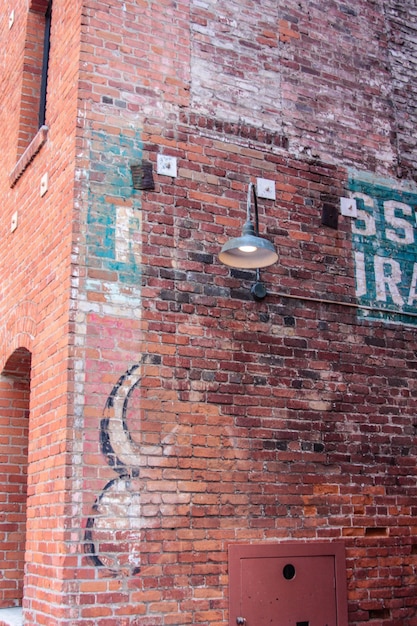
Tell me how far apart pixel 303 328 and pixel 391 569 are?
190 centimetres

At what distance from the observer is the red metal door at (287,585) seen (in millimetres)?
5035

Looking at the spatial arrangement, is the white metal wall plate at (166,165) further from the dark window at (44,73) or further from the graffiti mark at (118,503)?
the dark window at (44,73)

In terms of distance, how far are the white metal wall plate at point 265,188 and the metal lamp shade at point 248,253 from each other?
2.72 feet

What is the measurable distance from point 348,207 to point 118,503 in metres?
3.11

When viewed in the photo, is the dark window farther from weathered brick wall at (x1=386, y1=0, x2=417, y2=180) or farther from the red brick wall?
weathered brick wall at (x1=386, y1=0, x2=417, y2=180)

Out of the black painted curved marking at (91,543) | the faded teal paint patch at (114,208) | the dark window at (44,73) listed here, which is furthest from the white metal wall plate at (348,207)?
the black painted curved marking at (91,543)

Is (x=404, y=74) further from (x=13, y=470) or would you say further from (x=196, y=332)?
(x=13, y=470)

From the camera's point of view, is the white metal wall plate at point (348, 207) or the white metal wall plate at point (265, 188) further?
Answer: the white metal wall plate at point (348, 207)

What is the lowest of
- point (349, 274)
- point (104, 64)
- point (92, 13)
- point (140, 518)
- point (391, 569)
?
point (391, 569)

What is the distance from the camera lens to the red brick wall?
4.88m

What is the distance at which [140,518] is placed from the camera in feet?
16.0

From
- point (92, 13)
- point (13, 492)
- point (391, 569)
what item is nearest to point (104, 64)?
point (92, 13)

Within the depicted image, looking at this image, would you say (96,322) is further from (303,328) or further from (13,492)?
(13,492)

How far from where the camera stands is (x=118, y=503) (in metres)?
4.81
